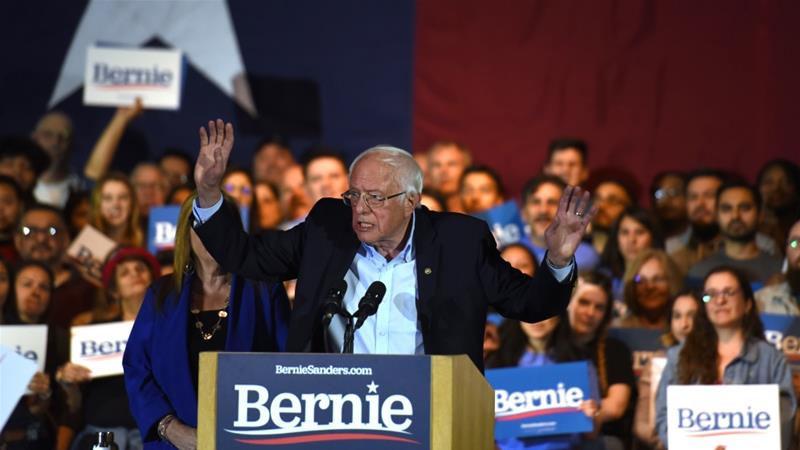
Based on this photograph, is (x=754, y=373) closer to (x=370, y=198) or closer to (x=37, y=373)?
(x=370, y=198)

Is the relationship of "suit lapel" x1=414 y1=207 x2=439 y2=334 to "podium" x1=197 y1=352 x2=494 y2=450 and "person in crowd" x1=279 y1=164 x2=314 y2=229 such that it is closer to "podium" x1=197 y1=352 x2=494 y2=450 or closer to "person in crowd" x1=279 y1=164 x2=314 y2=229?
"podium" x1=197 y1=352 x2=494 y2=450

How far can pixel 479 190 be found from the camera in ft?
25.6

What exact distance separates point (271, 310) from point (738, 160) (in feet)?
20.9

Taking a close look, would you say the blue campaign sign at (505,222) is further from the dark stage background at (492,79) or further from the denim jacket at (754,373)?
the dark stage background at (492,79)

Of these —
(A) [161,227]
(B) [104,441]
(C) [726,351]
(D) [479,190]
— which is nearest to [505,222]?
(D) [479,190]

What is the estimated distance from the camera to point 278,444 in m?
2.94

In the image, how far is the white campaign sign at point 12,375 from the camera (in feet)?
12.8

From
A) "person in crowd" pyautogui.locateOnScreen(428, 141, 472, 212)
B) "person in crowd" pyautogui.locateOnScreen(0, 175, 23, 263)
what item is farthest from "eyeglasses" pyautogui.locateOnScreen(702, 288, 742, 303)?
"person in crowd" pyautogui.locateOnScreen(0, 175, 23, 263)

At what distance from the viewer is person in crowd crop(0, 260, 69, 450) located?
614cm

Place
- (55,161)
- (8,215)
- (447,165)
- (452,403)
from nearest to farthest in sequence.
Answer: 1. (452,403)
2. (8,215)
3. (447,165)
4. (55,161)

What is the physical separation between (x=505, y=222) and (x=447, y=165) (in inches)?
38.9

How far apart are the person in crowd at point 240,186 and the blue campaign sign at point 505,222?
4.68ft

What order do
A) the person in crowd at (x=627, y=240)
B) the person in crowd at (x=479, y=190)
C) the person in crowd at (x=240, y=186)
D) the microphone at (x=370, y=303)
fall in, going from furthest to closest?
1. the person in crowd at (x=240, y=186)
2. the person in crowd at (x=479, y=190)
3. the person in crowd at (x=627, y=240)
4. the microphone at (x=370, y=303)

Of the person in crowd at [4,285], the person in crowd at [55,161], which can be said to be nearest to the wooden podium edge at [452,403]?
the person in crowd at [4,285]
